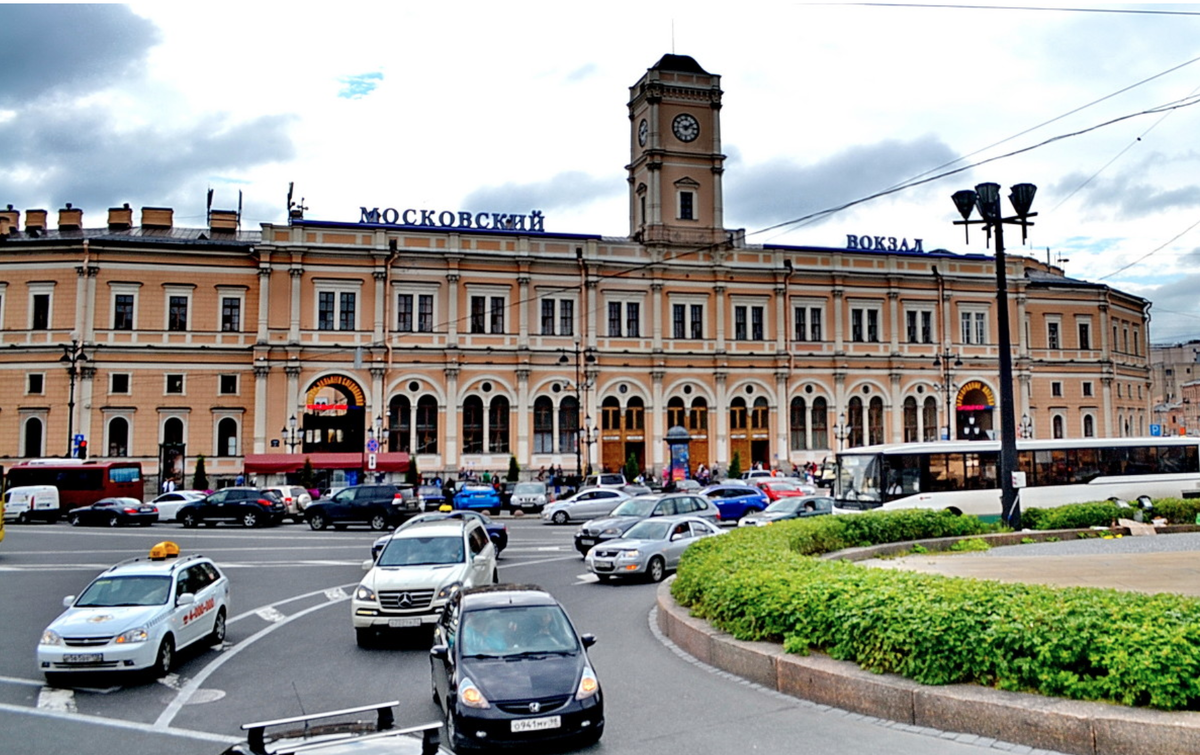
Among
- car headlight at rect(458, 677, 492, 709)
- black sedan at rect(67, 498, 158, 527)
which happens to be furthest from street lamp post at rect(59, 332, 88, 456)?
car headlight at rect(458, 677, 492, 709)

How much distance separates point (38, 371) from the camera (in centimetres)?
5347

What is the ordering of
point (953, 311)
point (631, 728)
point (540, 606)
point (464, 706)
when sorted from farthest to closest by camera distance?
point (953, 311) < point (540, 606) < point (631, 728) < point (464, 706)

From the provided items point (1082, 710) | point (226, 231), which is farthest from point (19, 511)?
point (1082, 710)

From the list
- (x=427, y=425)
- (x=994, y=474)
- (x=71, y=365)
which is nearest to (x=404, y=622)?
(x=994, y=474)

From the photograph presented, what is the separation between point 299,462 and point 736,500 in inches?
1044

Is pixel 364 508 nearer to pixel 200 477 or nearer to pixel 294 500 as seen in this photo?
pixel 294 500

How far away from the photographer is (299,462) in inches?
2034

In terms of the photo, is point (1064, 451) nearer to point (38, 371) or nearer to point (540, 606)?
point (540, 606)

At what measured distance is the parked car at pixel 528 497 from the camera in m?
45.1

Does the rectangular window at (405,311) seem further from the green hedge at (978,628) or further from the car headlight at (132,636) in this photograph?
the green hedge at (978,628)

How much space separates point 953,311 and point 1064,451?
41.1 m

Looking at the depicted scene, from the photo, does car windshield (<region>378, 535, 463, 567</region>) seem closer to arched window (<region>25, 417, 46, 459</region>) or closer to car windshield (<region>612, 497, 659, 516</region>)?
car windshield (<region>612, 497, 659, 516</region>)

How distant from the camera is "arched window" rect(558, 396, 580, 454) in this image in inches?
2345

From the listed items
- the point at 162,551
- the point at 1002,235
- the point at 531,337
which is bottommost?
the point at 162,551
